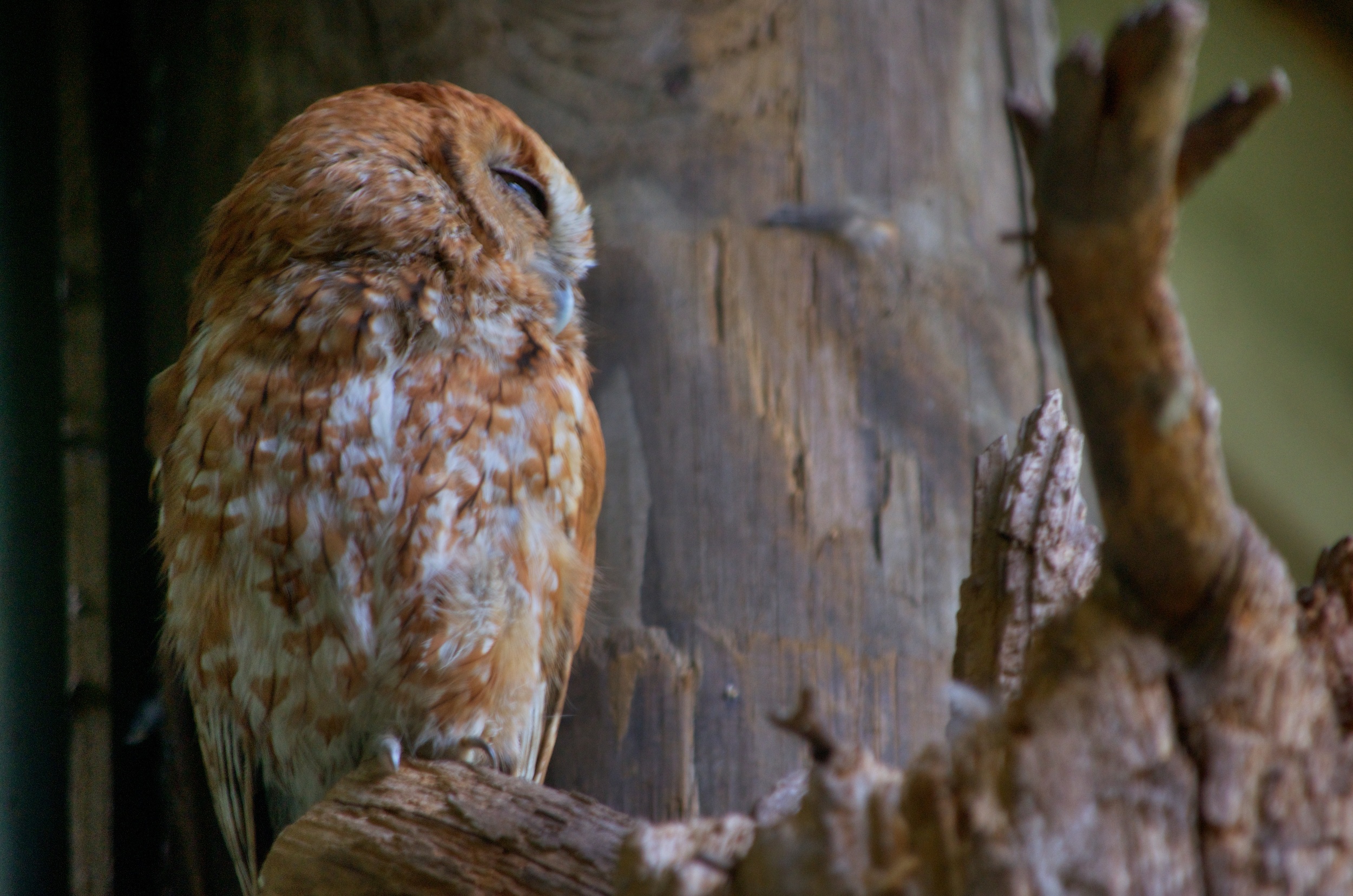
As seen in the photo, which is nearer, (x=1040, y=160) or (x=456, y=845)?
(x=1040, y=160)

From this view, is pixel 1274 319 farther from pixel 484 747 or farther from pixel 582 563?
pixel 484 747

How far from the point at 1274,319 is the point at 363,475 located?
Answer: 245cm

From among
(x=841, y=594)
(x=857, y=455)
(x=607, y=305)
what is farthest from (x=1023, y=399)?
(x=607, y=305)

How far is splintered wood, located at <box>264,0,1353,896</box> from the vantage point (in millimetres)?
562

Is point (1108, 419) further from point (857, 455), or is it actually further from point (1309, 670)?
point (857, 455)

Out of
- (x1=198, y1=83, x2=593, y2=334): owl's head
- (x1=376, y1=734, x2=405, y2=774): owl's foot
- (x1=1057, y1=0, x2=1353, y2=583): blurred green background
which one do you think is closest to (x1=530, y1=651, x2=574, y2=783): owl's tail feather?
(x1=376, y1=734, x2=405, y2=774): owl's foot

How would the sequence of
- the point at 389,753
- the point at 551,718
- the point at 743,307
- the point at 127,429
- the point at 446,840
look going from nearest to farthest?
the point at 446,840 → the point at 389,753 → the point at 551,718 → the point at 743,307 → the point at 127,429

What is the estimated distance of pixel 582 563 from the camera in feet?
4.85

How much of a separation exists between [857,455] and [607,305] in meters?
0.45

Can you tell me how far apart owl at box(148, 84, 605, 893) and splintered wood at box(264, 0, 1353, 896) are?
0.59m

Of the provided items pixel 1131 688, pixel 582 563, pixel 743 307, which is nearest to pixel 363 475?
pixel 582 563

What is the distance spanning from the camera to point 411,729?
137cm

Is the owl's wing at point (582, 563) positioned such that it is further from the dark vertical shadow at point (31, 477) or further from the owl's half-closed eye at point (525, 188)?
the dark vertical shadow at point (31, 477)

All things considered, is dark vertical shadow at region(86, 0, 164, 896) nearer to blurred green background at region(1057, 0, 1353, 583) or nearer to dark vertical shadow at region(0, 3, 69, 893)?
dark vertical shadow at region(0, 3, 69, 893)
